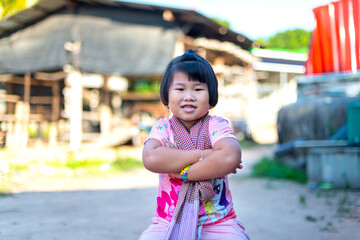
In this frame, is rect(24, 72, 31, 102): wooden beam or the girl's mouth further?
rect(24, 72, 31, 102): wooden beam

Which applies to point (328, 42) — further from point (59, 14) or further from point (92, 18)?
point (59, 14)

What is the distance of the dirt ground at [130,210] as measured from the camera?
2580 millimetres

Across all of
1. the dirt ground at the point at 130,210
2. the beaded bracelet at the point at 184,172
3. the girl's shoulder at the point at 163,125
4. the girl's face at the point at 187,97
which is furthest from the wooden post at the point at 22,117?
the beaded bracelet at the point at 184,172

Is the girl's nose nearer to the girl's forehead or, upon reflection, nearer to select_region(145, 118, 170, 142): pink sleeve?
the girl's forehead

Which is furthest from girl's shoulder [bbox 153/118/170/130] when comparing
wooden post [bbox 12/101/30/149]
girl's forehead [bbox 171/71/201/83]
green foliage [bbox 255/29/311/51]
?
green foliage [bbox 255/29/311/51]

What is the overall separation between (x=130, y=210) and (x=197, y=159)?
7.41 feet

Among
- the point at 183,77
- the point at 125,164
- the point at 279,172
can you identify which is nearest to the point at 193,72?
the point at 183,77

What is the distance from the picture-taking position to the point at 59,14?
8508mm

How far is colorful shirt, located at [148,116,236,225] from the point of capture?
146 centimetres

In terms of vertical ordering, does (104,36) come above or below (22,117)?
above

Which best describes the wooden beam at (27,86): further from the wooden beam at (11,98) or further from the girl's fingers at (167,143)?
the girl's fingers at (167,143)

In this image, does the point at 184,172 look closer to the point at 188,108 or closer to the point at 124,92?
the point at 188,108

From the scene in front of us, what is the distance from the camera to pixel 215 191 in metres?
1.50

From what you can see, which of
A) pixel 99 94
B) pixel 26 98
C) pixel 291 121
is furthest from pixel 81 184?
pixel 99 94
